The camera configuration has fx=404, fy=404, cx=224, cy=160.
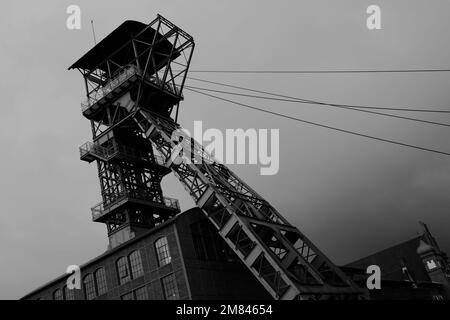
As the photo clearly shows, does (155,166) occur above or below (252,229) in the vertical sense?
above

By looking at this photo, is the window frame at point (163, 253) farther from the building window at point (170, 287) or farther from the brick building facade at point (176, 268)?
the building window at point (170, 287)

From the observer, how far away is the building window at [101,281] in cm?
2456

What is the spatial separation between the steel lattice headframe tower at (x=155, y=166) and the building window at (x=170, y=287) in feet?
11.7

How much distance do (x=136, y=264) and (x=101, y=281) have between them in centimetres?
340

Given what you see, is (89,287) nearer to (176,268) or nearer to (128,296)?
(128,296)

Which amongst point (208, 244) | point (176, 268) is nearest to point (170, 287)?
point (176, 268)

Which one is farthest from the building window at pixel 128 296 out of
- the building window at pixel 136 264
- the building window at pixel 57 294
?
the building window at pixel 57 294

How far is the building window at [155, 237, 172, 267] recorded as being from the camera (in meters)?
21.5

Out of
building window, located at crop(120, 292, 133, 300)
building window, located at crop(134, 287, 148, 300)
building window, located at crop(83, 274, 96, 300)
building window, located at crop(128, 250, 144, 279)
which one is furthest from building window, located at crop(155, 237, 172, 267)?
building window, located at crop(83, 274, 96, 300)

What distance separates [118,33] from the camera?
1184 inches

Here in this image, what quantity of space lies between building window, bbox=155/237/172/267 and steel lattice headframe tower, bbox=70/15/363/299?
3040mm

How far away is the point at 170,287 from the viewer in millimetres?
21016

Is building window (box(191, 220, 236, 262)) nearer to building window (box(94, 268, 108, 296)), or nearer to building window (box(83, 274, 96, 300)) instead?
building window (box(94, 268, 108, 296))
